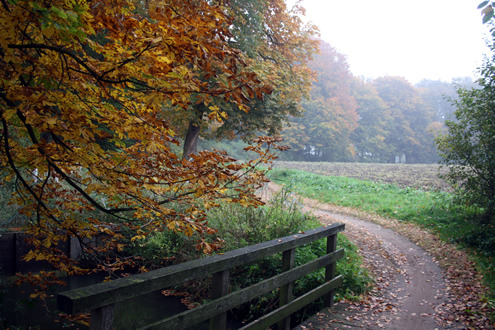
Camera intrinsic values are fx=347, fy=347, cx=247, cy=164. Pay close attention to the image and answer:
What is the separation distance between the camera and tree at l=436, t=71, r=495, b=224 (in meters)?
8.56

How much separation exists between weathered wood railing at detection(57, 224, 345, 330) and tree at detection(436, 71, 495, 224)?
5.83 metres

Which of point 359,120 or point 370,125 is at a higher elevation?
point 359,120

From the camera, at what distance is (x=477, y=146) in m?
9.01

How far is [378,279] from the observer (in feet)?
21.5

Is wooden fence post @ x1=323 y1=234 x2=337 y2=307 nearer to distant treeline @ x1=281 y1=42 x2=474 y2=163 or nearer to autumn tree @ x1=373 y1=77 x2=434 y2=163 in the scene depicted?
distant treeline @ x1=281 y1=42 x2=474 y2=163

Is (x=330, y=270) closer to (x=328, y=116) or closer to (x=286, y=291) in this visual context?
(x=286, y=291)

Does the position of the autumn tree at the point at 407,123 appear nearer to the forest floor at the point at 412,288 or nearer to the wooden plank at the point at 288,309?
the forest floor at the point at 412,288

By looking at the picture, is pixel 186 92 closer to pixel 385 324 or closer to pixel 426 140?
pixel 385 324

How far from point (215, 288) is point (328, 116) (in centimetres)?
4141

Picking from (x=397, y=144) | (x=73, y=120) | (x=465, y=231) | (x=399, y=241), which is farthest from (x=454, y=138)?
(x=397, y=144)

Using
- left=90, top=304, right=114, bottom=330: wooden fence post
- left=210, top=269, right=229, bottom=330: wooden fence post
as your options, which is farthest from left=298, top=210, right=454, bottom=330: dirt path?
left=90, top=304, right=114, bottom=330: wooden fence post

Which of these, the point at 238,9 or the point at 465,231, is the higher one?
the point at 238,9

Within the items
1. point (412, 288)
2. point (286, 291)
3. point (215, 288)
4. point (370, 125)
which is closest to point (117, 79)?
point (215, 288)

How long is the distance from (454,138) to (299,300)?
25.6 ft
